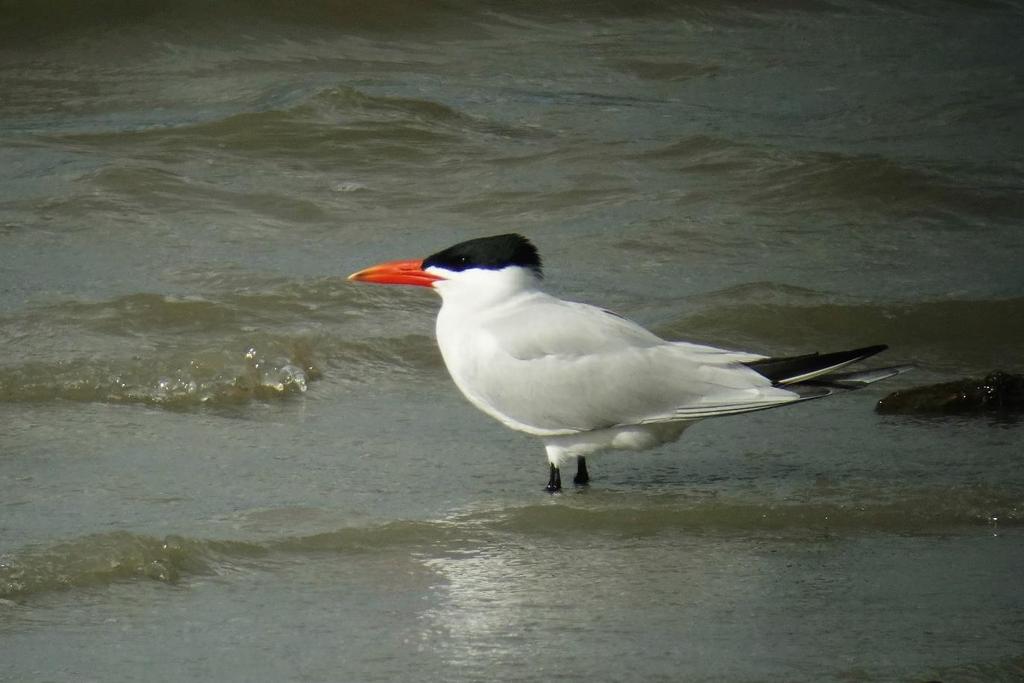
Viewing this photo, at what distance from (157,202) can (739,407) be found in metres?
4.73

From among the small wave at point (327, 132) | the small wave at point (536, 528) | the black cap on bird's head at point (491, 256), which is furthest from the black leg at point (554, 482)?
the small wave at point (327, 132)

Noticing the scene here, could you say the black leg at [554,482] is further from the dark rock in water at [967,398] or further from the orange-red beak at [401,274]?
the dark rock in water at [967,398]

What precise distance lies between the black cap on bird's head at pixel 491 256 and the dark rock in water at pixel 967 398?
5.24 feet

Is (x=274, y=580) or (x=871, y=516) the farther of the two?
(x=871, y=516)

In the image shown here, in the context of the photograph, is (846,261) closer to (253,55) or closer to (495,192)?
(495,192)

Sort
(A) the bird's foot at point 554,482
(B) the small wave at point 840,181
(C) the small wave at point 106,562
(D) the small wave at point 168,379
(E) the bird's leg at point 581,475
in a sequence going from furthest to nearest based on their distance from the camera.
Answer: (B) the small wave at point 840,181 < (D) the small wave at point 168,379 < (E) the bird's leg at point 581,475 < (A) the bird's foot at point 554,482 < (C) the small wave at point 106,562

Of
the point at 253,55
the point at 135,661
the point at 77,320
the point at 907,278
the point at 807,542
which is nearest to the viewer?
the point at 135,661

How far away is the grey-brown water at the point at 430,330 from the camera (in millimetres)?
3773

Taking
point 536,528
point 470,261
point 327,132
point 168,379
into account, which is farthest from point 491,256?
point 327,132

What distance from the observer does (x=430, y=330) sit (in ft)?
22.9

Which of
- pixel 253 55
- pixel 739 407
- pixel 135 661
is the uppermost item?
pixel 253 55

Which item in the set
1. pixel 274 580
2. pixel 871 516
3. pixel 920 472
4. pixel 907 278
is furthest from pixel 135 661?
pixel 907 278

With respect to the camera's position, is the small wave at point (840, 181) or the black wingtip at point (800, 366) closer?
the black wingtip at point (800, 366)

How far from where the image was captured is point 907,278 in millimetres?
7938
